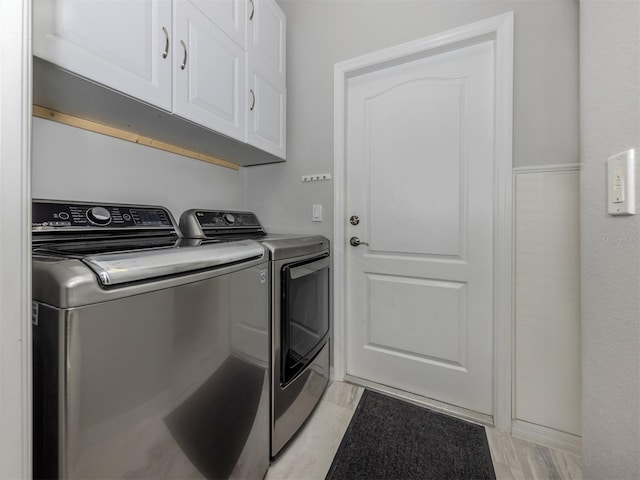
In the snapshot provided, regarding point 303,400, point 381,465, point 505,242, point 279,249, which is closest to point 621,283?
point 505,242

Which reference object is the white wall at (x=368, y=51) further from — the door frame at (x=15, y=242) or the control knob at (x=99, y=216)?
the door frame at (x=15, y=242)

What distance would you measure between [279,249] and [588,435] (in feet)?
3.65

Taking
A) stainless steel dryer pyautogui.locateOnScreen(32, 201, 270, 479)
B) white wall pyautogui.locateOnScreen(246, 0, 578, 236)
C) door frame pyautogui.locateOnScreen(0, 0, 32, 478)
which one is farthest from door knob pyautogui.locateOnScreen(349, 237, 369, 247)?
door frame pyautogui.locateOnScreen(0, 0, 32, 478)

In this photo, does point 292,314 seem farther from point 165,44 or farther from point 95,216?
point 165,44

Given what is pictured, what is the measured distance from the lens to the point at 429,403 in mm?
1582

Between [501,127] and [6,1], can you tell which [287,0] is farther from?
[6,1]

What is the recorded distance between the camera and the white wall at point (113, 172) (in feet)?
3.60

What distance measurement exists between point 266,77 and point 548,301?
195cm

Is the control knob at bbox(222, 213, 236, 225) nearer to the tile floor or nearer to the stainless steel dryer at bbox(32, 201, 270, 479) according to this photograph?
the stainless steel dryer at bbox(32, 201, 270, 479)

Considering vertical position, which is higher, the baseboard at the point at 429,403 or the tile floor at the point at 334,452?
the baseboard at the point at 429,403

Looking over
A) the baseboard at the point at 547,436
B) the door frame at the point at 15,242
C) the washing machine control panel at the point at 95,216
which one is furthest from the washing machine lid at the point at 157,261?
the baseboard at the point at 547,436

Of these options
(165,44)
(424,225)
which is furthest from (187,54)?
(424,225)

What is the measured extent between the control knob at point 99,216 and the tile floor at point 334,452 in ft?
4.15

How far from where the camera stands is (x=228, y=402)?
0.89 m
